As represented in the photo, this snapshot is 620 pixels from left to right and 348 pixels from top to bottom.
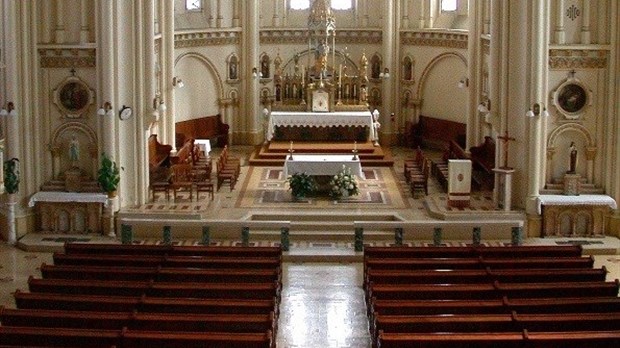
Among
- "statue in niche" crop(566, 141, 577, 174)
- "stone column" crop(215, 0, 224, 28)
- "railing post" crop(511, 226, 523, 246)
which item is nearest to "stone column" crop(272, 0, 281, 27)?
"stone column" crop(215, 0, 224, 28)

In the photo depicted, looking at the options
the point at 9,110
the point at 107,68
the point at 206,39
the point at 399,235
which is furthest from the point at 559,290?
the point at 206,39

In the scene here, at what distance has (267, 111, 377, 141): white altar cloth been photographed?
130ft

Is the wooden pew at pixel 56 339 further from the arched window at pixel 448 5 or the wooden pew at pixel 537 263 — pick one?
the arched window at pixel 448 5

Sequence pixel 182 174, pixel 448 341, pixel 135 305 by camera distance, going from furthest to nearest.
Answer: pixel 182 174 → pixel 135 305 → pixel 448 341

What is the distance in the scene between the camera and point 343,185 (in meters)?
31.7

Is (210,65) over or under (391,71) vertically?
over

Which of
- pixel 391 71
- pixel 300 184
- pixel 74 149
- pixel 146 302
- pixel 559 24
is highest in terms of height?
pixel 559 24

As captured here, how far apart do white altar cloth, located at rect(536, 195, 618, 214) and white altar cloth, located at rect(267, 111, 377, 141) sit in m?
12.0

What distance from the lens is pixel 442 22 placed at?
42094 millimetres

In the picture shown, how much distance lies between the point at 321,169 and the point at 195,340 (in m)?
16.1

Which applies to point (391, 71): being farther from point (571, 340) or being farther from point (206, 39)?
point (571, 340)

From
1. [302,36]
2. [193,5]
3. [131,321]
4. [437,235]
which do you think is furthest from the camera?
[302,36]

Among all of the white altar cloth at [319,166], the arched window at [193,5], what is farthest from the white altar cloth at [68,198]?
the arched window at [193,5]

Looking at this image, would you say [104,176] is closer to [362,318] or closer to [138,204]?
[138,204]
